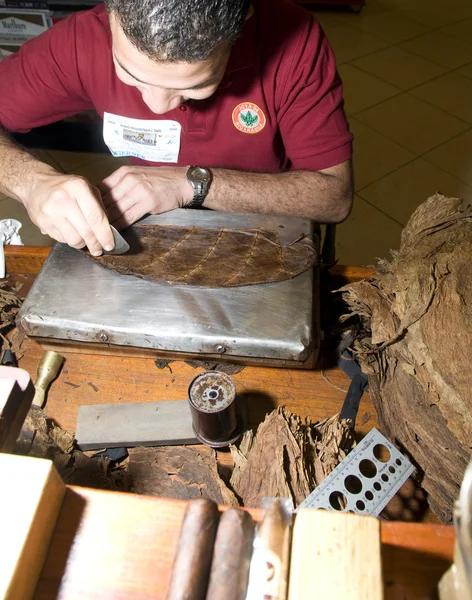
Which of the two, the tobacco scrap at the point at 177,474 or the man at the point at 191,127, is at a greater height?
the man at the point at 191,127

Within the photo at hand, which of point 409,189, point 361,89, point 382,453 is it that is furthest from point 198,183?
point 361,89

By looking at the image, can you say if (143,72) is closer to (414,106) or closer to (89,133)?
(89,133)

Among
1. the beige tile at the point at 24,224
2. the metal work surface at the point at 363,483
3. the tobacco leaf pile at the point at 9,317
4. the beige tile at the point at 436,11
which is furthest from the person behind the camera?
the beige tile at the point at 436,11

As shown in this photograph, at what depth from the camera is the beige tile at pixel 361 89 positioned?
3.25 m

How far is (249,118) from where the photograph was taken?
4.36 feet

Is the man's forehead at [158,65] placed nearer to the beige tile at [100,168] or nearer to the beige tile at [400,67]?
the beige tile at [100,168]

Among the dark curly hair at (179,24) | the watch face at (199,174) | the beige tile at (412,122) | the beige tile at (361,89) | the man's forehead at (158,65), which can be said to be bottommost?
the beige tile at (412,122)

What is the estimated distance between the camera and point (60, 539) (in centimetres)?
45

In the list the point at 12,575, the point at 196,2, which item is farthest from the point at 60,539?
the point at 196,2

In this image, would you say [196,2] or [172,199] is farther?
[172,199]

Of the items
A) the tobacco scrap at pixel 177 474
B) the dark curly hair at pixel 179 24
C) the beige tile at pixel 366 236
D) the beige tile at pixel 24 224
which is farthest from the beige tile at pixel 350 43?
the tobacco scrap at pixel 177 474

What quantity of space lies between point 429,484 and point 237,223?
2.38 feet

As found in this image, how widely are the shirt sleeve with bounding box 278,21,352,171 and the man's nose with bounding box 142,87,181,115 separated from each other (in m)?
0.35

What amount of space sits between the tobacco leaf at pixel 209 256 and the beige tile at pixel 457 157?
2101 millimetres
